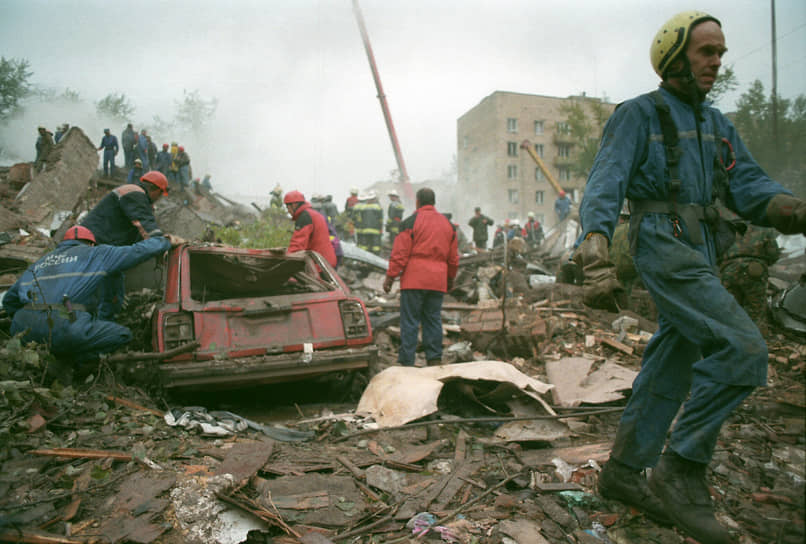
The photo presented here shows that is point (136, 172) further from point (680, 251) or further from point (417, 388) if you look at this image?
point (680, 251)

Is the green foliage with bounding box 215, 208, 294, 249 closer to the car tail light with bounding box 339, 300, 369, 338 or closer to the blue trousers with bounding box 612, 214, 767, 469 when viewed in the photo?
the car tail light with bounding box 339, 300, 369, 338

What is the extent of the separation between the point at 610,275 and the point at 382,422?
6.79ft

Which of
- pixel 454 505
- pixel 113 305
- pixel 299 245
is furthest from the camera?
pixel 299 245

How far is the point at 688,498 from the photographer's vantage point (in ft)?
6.20

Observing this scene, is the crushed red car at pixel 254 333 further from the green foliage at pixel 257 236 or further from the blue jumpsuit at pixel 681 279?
the green foliage at pixel 257 236

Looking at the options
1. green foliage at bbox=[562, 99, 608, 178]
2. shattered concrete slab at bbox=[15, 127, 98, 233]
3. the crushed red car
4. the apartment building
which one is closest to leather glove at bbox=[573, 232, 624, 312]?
the crushed red car

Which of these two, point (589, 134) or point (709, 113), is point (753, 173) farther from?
point (589, 134)

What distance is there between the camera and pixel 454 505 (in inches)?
93.7

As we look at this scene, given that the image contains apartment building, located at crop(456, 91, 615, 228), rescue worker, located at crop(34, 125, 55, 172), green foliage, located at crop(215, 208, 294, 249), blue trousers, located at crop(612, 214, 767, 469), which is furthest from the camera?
apartment building, located at crop(456, 91, 615, 228)

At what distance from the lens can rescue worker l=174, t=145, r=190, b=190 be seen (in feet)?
63.3

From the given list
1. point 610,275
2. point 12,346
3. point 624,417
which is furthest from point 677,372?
point 12,346

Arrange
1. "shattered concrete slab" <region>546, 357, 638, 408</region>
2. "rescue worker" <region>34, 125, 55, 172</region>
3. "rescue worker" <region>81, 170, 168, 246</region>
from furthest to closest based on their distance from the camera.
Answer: "rescue worker" <region>34, 125, 55, 172</region> → "rescue worker" <region>81, 170, 168, 246</region> → "shattered concrete slab" <region>546, 357, 638, 408</region>

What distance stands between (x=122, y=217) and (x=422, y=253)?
3.08 m

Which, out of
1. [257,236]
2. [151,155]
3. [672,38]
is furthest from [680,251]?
[151,155]
